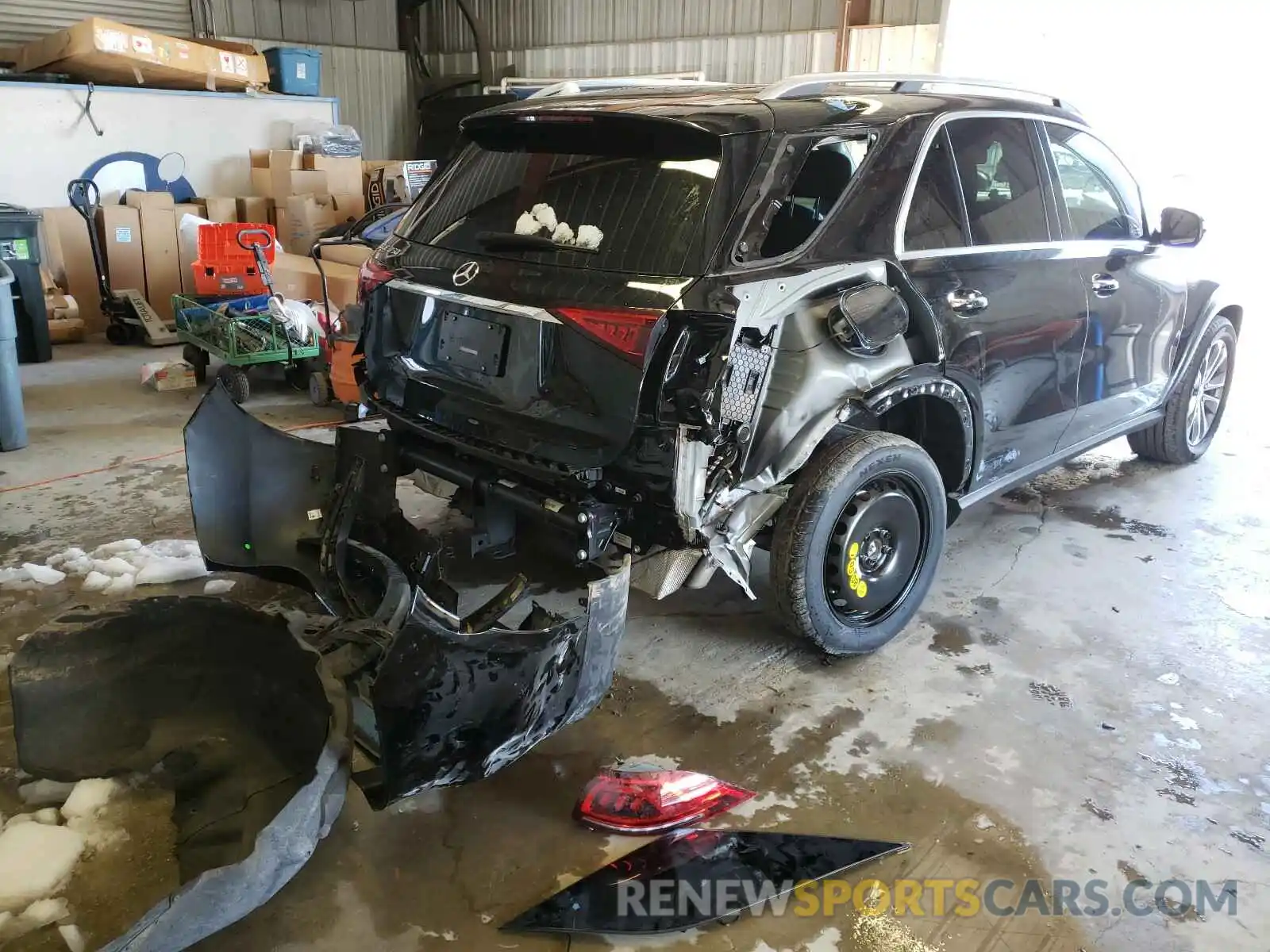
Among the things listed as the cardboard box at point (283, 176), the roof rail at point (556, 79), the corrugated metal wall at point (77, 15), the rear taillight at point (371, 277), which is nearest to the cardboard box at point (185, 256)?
the cardboard box at point (283, 176)

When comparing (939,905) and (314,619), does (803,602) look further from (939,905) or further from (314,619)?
(314,619)

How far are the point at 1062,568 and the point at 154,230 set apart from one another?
27.1ft

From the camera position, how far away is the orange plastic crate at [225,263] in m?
7.57

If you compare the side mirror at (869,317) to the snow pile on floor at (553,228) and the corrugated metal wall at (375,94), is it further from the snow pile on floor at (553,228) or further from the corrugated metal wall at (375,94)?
the corrugated metal wall at (375,94)

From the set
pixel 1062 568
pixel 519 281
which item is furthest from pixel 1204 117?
pixel 519 281

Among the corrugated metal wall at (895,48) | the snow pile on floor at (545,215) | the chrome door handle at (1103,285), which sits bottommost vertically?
the chrome door handle at (1103,285)

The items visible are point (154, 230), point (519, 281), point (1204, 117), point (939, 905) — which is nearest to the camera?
point (939, 905)

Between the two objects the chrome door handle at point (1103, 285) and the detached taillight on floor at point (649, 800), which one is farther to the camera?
the chrome door handle at point (1103, 285)

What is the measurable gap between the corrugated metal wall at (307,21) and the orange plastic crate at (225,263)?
744 cm

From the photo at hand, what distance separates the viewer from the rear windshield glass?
270cm

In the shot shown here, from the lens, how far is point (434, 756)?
2.17 meters

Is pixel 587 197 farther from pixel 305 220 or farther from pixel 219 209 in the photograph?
pixel 219 209

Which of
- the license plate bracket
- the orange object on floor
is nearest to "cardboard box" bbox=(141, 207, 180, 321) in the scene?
the orange object on floor

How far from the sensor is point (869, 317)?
283 centimetres
